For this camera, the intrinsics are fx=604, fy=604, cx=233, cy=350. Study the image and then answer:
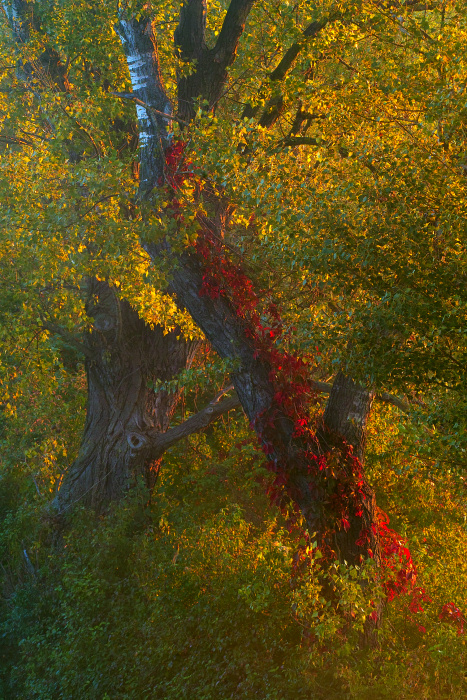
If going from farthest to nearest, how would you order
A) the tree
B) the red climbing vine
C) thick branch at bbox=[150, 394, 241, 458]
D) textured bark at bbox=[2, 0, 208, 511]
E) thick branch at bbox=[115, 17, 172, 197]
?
1. textured bark at bbox=[2, 0, 208, 511]
2. thick branch at bbox=[150, 394, 241, 458]
3. thick branch at bbox=[115, 17, 172, 197]
4. the red climbing vine
5. the tree

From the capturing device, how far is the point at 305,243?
569 centimetres

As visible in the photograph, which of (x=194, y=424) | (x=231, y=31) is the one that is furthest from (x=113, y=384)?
(x=231, y=31)

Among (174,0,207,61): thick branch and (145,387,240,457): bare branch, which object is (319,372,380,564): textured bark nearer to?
(145,387,240,457): bare branch

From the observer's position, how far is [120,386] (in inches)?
464

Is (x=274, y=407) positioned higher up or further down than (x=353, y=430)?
higher up

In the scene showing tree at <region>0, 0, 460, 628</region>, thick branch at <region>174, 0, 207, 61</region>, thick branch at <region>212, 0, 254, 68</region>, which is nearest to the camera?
tree at <region>0, 0, 460, 628</region>

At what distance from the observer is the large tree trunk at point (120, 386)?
37.1 ft

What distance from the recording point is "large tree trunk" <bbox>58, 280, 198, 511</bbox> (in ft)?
37.1

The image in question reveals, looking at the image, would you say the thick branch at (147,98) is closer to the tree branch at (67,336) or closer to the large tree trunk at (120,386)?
the large tree trunk at (120,386)

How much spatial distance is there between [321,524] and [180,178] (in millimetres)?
4507

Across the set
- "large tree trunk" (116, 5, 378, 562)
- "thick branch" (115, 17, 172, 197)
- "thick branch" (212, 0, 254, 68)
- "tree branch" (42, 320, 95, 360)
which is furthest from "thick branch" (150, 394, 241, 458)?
"thick branch" (212, 0, 254, 68)

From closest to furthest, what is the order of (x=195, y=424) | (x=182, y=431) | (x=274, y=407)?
(x=274, y=407), (x=195, y=424), (x=182, y=431)

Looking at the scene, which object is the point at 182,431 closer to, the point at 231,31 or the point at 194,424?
the point at 194,424

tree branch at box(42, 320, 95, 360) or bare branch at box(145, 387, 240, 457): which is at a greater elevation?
tree branch at box(42, 320, 95, 360)
